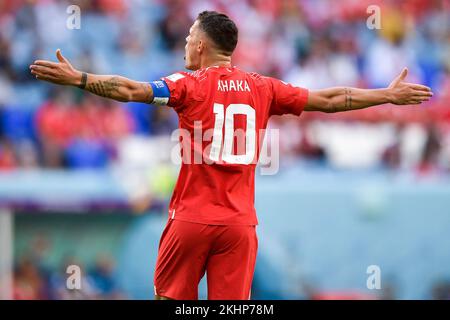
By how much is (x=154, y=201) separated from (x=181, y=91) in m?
7.37

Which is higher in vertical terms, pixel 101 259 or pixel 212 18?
pixel 212 18

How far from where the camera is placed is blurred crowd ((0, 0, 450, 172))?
14.1m

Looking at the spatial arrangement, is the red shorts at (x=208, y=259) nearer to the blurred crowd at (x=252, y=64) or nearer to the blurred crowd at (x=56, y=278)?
the blurred crowd at (x=56, y=278)

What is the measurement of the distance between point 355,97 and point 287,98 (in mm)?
489

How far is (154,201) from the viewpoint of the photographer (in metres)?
13.5

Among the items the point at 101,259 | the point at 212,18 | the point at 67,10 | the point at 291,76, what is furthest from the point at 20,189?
the point at 212,18

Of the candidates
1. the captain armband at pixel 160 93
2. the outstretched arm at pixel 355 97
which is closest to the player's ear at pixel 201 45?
the captain armband at pixel 160 93

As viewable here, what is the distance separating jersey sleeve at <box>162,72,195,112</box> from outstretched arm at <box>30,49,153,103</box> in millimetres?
138

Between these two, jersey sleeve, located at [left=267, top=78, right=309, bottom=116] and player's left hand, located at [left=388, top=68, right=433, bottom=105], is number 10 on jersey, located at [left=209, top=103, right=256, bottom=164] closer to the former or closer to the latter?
jersey sleeve, located at [left=267, top=78, right=309, bottom=116]

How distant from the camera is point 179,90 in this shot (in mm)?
6203

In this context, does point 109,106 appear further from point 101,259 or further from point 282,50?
point 282,50

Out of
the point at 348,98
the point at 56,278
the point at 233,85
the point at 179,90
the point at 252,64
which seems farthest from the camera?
the point at 252,64

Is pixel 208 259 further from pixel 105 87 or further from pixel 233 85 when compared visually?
pixel 105 87

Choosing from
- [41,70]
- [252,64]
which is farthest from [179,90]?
[252,64]
